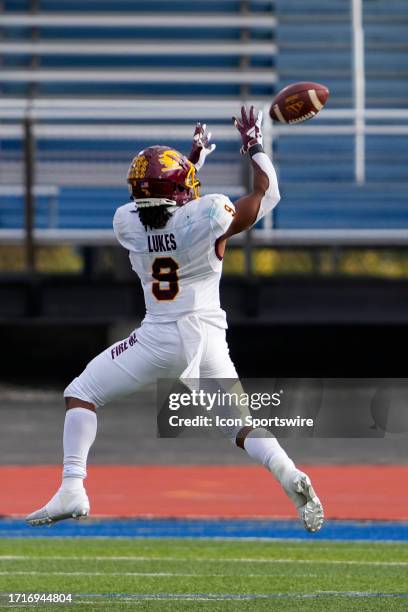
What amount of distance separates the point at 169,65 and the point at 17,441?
19.6 ft

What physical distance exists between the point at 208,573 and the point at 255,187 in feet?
9.98

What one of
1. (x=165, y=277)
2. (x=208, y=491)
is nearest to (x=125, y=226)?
(x=165, y=277)

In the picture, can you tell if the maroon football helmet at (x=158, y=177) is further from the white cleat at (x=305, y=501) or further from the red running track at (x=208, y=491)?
the red running track at (x=208, y=491)

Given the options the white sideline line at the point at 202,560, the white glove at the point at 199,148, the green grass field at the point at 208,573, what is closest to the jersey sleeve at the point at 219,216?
the white glove at the point at 199,148

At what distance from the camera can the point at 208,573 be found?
8.68 metres

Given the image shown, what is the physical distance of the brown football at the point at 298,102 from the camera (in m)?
7.07

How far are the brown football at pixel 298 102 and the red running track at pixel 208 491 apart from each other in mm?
4677

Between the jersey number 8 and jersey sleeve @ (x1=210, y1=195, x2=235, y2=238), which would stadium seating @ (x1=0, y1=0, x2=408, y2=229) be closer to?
the jersey number 8

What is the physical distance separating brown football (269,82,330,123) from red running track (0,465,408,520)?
468 centimetres

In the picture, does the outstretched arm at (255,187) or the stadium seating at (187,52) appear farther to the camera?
the stadium seating at (187,52)

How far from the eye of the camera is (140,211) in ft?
21.6

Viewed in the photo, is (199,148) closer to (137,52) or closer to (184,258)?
(184,258)

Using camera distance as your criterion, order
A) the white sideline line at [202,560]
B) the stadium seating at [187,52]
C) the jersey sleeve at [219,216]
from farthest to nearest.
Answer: the stadium seating at [187,52] < the white sideline line at [202,560] < the jersey sleeve at [219,216]

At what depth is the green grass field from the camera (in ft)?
24.4
